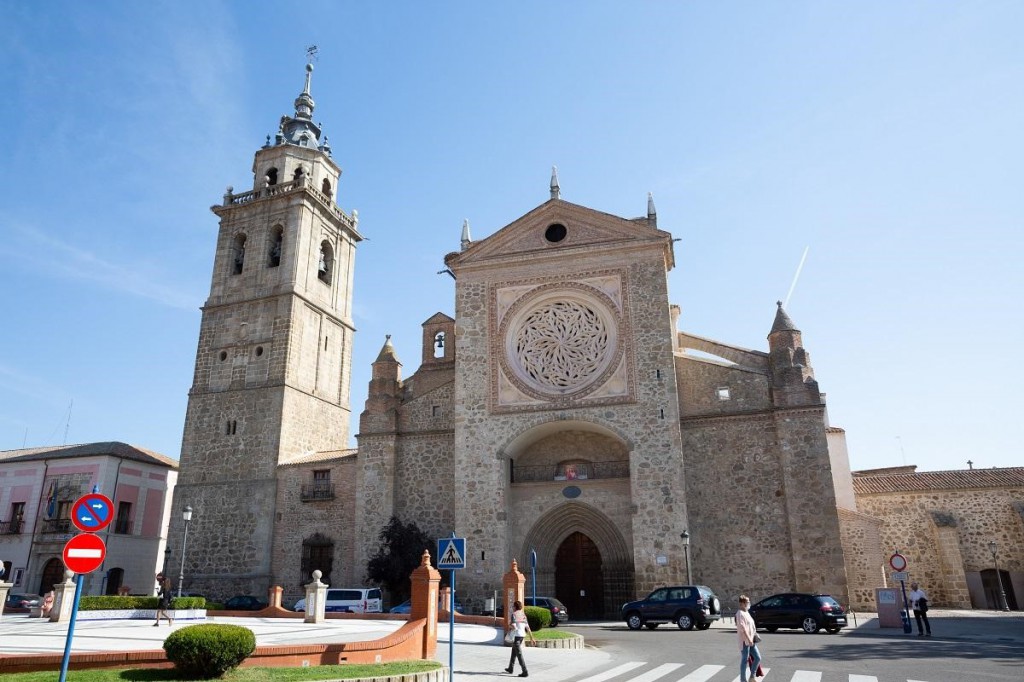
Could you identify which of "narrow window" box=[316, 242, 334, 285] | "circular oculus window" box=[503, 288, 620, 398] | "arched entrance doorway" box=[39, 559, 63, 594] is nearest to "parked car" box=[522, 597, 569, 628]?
"circular oculus window" box=[503, 288, 620, 398]

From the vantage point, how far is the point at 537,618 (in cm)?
1852

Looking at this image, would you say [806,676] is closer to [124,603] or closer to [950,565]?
[124,603]

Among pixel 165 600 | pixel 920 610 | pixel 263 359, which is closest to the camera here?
pixel 920 610

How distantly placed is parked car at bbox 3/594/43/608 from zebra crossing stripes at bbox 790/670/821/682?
29.2 meters

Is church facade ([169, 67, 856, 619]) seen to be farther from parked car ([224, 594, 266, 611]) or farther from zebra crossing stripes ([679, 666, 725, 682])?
zebra crossing stripes ([679, 666, 725, 682])

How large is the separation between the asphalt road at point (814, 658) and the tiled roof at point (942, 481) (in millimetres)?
14804

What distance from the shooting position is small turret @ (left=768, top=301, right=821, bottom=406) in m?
25.1

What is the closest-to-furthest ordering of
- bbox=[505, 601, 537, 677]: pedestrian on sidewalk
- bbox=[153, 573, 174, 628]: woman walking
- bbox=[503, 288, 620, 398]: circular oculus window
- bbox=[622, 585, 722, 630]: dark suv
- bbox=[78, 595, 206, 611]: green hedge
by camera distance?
bbox=[505, 601, 537, 677]: pedestrian on sidewalk → bbox=[622, 585, 722, 630]: dark suv → bbox=[153, 573, 174, 628]: woman walking → bbox=[78, 595, 206, 611]: green hedge → bbox=[503, 288, 620, 398]: circular oculus window

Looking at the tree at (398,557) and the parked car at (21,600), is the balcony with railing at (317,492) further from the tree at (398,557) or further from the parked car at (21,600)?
the parked car at (21,600)

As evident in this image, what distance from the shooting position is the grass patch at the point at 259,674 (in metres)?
9.17

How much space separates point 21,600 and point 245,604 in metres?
11.2

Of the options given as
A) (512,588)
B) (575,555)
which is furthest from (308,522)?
(512,588)

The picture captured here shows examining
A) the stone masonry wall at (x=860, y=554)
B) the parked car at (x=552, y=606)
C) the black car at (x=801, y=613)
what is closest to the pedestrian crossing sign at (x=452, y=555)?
the parked car at (x=552, y=606)

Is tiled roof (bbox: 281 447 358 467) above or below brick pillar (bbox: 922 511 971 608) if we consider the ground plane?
above
